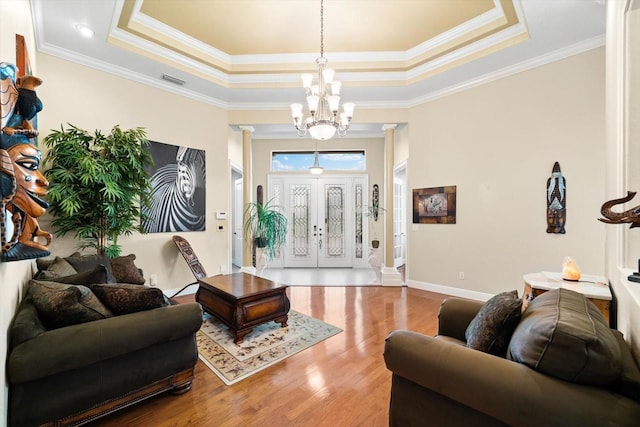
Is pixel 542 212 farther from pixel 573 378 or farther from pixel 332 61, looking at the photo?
pixel 332 61

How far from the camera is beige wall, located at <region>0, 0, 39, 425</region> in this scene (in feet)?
4.36

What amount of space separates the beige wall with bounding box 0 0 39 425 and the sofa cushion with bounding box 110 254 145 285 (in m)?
0.64

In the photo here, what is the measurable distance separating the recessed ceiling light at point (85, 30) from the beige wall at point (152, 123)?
0.65 meters

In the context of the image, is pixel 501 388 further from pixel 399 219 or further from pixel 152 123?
pixel 399 219

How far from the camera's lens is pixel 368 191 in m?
6.69

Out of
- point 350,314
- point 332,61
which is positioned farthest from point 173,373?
point 332,61

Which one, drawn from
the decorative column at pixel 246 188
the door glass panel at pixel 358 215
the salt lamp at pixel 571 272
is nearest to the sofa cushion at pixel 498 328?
the salt lamp at pixel 571 272

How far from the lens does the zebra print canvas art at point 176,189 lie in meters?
4.12

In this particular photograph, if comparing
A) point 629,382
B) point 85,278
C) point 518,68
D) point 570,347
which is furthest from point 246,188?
point 629,382

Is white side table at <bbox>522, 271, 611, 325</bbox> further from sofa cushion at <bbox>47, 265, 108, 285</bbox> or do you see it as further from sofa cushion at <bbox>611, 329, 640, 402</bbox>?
sofa cushion at <bbox>47, 265, 108, 285</bbox>

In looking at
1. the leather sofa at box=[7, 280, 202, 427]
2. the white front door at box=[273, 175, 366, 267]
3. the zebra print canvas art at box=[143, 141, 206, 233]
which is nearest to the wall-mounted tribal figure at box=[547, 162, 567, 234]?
the white front door at box=[273, 175, 366, 267]

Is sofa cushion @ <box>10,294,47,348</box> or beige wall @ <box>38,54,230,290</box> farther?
beige wall @ <box>38,54,230,290</box>

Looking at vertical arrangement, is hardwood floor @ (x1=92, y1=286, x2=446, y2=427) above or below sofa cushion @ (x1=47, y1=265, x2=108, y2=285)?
below

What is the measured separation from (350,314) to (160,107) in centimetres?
424
